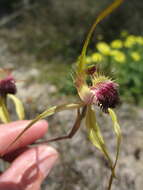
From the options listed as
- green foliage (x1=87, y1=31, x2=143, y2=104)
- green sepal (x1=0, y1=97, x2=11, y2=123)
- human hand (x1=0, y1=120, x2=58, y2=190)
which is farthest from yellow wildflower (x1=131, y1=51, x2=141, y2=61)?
green sepal (x1=0, y1=97, x2=11, y2=123)

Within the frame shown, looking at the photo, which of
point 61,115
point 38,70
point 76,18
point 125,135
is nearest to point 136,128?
point 125,135

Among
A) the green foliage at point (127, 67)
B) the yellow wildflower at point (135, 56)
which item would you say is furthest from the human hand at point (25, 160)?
the yellow wildflower at point (135, 56)

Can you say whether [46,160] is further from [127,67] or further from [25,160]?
[127,67]

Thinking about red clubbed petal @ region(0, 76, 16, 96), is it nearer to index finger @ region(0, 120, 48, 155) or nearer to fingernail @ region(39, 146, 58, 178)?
index finger @ region(0, 120, 48, 155)

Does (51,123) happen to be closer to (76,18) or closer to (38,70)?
(38,70)

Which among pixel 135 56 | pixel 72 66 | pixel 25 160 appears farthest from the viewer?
pixel 135 56

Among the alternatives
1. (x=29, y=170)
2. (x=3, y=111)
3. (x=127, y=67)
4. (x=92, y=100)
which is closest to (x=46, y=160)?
(x=29, y=170)

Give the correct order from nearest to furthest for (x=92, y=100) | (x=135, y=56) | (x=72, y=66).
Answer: (x=92, y=100)
(x=72, y=66)
(x=135, y=56)
